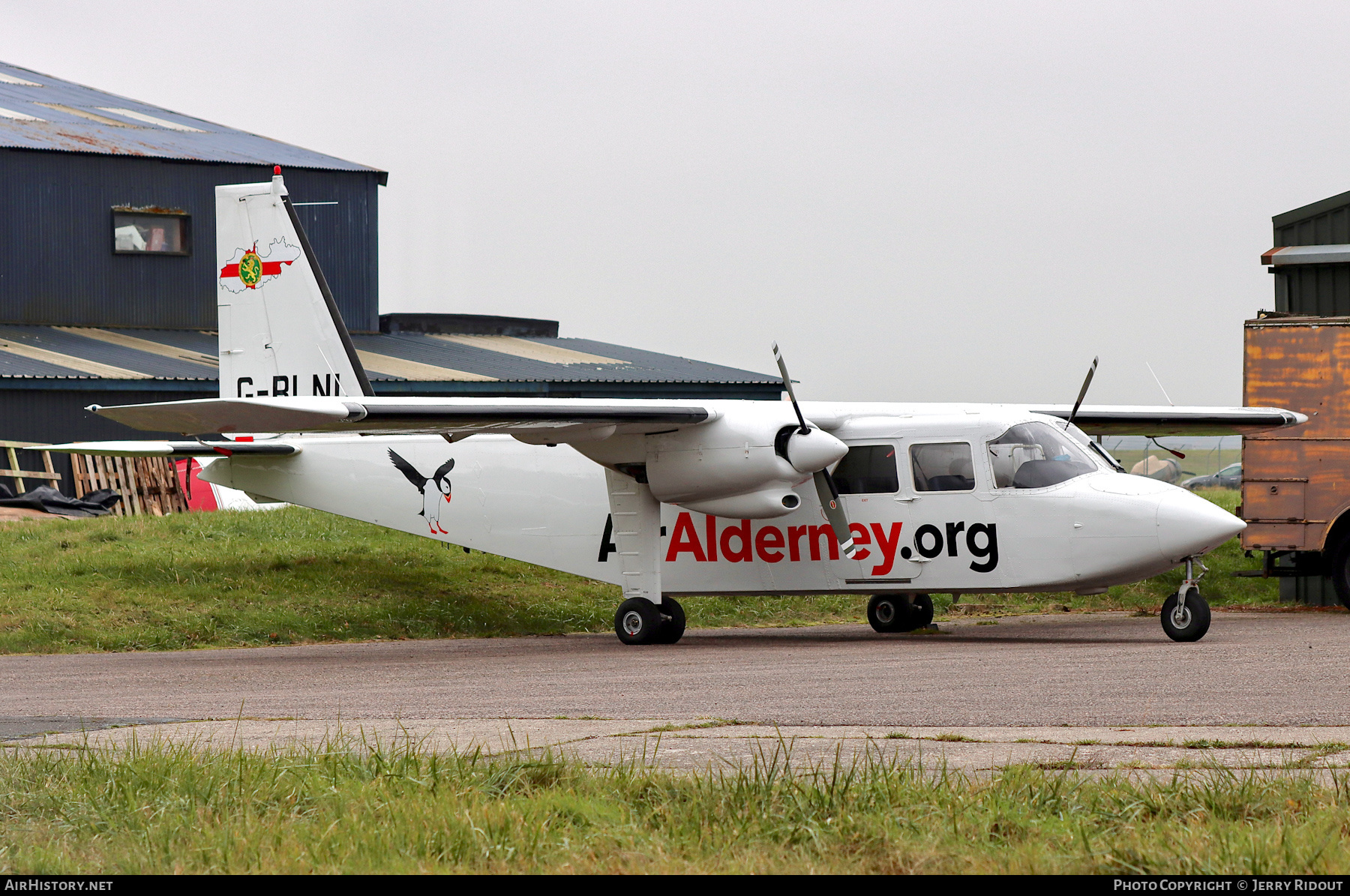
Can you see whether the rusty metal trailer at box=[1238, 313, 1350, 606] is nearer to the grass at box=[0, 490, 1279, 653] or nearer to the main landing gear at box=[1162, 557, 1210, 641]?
the grass at box=[0, 490, 1279, 653]

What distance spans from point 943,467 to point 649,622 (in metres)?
3.41

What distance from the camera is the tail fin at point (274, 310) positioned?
18.1 m

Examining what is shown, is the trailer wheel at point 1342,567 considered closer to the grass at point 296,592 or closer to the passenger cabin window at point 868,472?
the grass at point 296,592

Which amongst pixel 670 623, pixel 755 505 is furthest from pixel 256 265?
Answer: pixel 755 505

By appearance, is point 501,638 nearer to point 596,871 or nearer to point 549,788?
point 549,788

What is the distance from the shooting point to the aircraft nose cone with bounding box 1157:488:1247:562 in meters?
13.7

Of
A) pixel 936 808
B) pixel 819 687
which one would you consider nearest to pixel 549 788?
pixel 936 808

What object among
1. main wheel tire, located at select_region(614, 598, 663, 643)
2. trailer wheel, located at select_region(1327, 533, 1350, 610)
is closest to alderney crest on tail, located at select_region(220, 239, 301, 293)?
main wheel tire, located at select_region(614, 598, 663, 643)

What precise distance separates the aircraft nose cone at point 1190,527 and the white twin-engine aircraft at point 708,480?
0.07 feet

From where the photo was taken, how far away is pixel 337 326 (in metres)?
18.1

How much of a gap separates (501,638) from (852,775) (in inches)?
477

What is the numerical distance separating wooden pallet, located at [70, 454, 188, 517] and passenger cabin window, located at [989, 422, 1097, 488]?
20.6m

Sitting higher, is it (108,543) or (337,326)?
(337,326)

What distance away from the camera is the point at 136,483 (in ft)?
101
